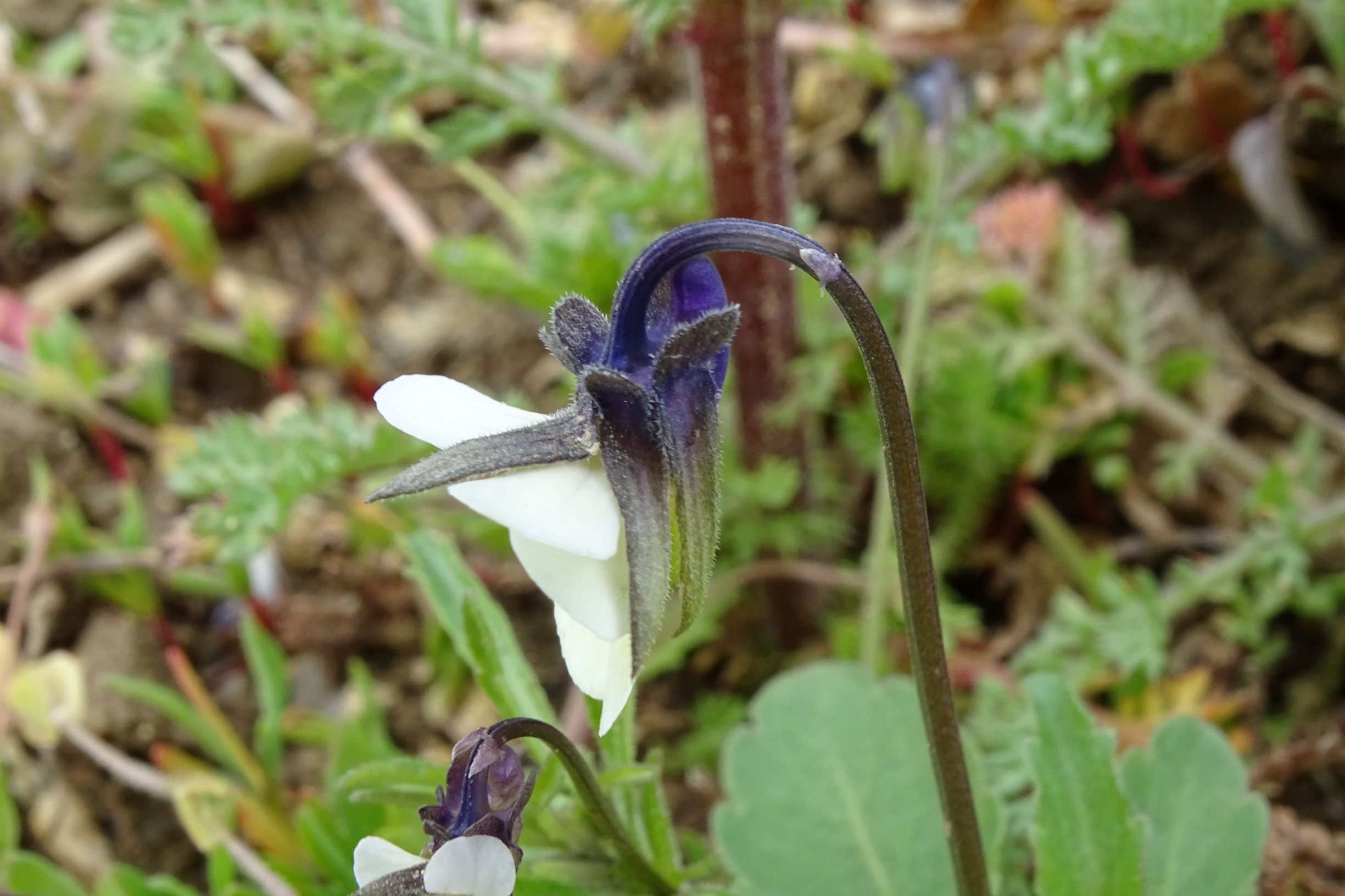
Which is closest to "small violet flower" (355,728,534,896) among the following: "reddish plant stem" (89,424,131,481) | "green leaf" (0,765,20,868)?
"green leaf" (0,765,20,868)

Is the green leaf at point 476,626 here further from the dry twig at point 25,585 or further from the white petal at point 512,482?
the dry twig at point 25,585

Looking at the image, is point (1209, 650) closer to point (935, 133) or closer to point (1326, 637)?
point (1326, 637)

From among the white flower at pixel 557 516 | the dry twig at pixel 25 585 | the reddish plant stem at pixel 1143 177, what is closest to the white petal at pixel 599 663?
the white flower at pixel 557 516

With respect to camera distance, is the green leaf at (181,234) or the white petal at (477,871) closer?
the white petal at (477,871)

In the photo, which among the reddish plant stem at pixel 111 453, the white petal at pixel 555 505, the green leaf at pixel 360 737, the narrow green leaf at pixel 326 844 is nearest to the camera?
the white petal at pixel 555 505

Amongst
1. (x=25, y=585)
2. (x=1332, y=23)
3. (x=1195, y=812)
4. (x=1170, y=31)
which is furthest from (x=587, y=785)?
(x=1332, y=23)
